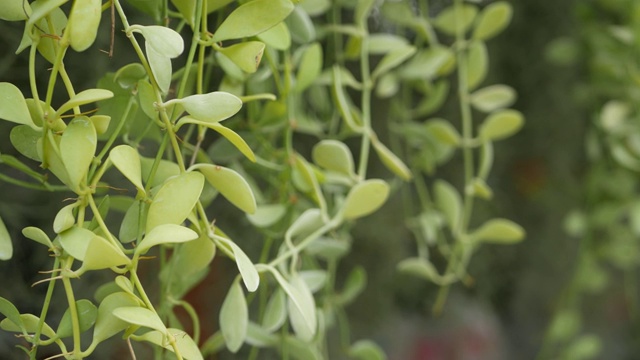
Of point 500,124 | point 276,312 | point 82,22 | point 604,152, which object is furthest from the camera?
point 604,152

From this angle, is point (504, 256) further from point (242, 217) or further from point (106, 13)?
point (106, 13)

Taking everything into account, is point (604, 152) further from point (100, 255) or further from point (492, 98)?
point (100, 255)

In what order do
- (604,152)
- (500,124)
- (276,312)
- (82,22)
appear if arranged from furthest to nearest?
(604,152) → (500,124) → (276,312) → (82,22)

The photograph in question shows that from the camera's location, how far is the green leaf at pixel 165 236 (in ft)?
0.82

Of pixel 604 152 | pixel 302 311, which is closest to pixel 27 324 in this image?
pixel 302 311

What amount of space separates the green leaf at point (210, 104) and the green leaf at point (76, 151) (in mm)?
35

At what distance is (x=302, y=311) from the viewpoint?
317 millimetres

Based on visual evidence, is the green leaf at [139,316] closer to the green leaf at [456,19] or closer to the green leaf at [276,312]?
the green leaf at [276,312]

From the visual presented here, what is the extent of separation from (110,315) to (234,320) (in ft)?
0.22

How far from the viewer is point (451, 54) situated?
1.69ft

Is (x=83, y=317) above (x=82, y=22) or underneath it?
underneath

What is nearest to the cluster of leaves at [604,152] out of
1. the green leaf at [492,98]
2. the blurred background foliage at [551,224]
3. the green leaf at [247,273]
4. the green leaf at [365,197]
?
the blurred background foliage at [551,224]

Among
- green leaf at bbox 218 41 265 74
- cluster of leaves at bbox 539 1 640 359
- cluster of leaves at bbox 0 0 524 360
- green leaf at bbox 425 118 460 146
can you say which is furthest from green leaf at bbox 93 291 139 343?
cluster of leaves at bbox 539 1 640 359

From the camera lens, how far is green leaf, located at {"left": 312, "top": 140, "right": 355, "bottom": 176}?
1.26ft
